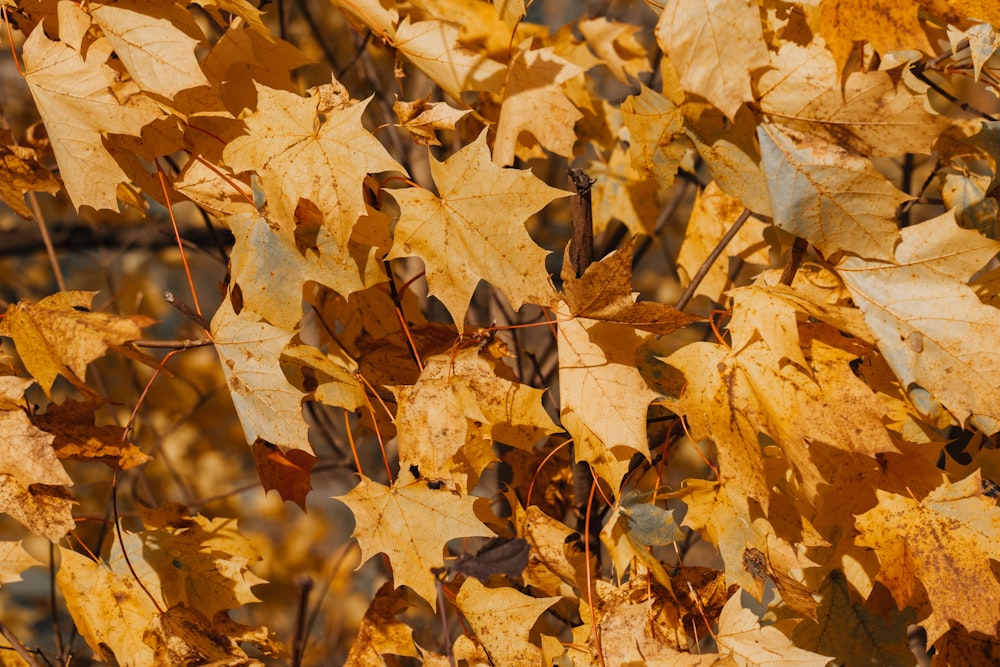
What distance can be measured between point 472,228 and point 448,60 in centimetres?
30

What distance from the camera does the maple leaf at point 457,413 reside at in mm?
869

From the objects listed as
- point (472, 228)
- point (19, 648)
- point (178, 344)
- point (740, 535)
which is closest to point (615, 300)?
point (472, 228)

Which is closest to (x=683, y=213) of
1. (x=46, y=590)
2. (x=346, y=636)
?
(x=346, y=636)

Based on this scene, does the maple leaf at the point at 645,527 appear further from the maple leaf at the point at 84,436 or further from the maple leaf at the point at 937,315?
the maple leaf at the point at 84,436

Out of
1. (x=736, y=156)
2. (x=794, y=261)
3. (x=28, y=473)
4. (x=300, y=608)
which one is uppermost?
(x=736, y=156)

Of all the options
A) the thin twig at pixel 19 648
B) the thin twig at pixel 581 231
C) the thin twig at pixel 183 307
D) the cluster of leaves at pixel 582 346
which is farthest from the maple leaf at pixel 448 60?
the thin twig at pixel 19 648

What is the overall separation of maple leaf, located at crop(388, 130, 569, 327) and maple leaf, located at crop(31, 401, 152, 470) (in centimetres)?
44

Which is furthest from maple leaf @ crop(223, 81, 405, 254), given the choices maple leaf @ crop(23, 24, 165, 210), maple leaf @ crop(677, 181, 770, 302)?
maple leaf @ crop(677, 181, 770, 302)

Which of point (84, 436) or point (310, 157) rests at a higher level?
point (310, 157)

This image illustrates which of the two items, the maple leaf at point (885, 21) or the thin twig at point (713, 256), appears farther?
the thin twig at point (713, 256)

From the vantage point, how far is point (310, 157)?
0.88 metres

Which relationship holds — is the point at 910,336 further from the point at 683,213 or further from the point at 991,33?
the point at 683,213

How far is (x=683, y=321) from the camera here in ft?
2.66

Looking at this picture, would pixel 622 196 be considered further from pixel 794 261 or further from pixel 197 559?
pixel 197 559
